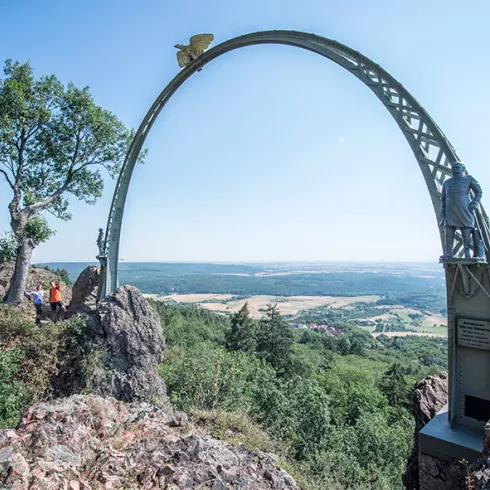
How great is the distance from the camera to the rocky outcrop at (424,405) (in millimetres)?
5645

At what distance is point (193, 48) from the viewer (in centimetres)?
928

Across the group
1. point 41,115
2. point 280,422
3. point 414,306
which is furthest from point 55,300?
point 414,306

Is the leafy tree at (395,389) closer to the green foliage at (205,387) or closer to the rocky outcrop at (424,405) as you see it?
the green foliage at (205,387)

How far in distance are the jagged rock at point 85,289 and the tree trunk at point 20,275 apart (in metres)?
1.58

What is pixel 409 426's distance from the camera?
69.4 feet

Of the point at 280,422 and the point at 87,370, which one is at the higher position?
the point at 87,370

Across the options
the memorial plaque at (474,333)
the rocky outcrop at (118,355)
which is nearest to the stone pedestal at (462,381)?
the memorial plaque at (474,333)

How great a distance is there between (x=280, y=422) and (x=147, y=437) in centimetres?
672

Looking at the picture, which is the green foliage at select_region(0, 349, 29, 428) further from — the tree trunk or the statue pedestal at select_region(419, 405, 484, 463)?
the statue pedestal at select_region(419, 405, 484, 463)

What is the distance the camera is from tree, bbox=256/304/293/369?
31.3 metres

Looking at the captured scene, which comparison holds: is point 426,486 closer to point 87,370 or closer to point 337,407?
point 87,370

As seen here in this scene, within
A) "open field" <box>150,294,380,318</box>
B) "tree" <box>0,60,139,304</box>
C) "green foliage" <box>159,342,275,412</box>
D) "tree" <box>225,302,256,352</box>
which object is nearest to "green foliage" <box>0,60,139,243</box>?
"tree" <box>0,60,139,304</box>

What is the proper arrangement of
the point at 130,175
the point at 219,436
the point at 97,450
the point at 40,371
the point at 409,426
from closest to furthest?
the point at 97,450 → the point at 219,436 → the point at 40,371 → the point at 130,175 → the point at 409,426

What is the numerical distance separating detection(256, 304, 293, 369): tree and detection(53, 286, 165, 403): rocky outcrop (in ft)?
79.1
